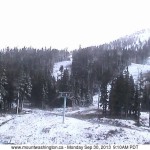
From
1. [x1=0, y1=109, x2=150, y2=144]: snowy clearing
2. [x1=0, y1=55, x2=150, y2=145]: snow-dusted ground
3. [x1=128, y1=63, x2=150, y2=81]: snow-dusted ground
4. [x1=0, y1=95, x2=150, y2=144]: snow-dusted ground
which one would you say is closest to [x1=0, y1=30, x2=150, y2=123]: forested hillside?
[x1=128, y1=63, x2=150, y2=81]: snow-dusted ground

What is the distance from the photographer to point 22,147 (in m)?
24.5

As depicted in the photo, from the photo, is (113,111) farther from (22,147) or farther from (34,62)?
(34,62)

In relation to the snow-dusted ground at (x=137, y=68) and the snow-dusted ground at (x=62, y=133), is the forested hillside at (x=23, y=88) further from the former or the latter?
the snow-dusted ground at (x=137, y=68)

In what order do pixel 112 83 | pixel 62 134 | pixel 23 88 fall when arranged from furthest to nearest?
pixel 112 83, pixel 23 88, pixel 62 134

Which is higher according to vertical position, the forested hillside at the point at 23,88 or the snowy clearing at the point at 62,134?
the forested hillside at the point at 23,88

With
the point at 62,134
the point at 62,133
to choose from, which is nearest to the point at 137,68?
the point at 62,133

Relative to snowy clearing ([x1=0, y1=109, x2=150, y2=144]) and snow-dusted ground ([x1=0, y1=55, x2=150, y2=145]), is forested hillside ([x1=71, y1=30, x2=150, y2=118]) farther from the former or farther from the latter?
snowy clearing ([x1=0, y1=109, x2=150, y2=144])

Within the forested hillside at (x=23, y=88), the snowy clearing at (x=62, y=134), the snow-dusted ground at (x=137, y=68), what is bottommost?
the snowy clearing at (x=62, y=134)

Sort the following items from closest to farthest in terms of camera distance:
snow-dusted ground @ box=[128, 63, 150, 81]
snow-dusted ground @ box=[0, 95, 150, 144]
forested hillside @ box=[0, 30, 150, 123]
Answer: snow-dusted ground @ box=[0, 95, 150, 144] → forested hillside @ box=[0, 30, 150, 123] → snow-dusted ground @ box=[128, 63, 150, 81]

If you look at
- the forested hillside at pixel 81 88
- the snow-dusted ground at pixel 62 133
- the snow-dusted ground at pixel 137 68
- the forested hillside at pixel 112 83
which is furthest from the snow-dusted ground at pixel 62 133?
the snow-dusted ground at pixel 137 68

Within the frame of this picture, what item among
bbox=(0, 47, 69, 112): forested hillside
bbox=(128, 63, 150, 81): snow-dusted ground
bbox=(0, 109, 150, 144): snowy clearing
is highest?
bbox=(128, 63, 150, 81): snow-dusted ground

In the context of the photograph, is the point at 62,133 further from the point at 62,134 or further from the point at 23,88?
the point at 23,88

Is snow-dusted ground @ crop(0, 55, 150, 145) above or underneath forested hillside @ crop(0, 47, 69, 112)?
underneath

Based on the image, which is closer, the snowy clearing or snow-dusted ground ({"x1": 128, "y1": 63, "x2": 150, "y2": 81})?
the snowy clearing
